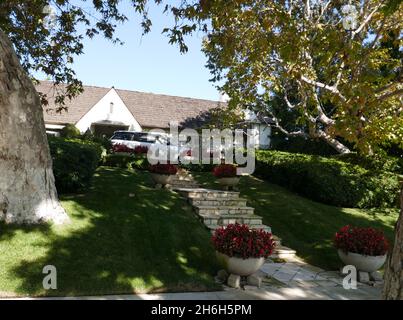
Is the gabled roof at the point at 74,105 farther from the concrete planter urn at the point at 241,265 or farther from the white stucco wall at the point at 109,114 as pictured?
the concrete planter urn at the point at 241,265

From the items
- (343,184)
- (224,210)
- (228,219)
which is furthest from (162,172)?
(343,184)

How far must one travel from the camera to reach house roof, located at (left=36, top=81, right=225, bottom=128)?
33903mm

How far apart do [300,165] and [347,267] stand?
7.35 metres

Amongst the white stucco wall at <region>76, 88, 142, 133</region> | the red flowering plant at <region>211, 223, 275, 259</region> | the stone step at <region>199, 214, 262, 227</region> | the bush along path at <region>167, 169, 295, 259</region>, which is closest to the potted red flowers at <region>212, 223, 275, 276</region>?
the red flowering plant at <region>211, 223, 275, 259</region>

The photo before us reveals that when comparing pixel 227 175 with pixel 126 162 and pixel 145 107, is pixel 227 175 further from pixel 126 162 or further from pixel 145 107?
pixel 145 107

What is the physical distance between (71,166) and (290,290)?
7.09 meters

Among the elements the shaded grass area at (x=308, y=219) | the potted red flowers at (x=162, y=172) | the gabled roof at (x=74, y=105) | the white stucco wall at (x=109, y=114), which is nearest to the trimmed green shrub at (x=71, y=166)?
the potted red flowers at (x=162, y=172)

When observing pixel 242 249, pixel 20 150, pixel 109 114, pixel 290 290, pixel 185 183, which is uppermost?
pixel 109 114

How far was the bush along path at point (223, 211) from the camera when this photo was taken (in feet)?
36.6

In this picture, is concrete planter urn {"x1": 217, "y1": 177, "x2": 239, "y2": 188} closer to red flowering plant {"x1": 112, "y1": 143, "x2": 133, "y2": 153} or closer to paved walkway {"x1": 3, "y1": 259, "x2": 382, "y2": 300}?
paved walkway {"x1": 3, "y1": 259, "x2": 382, "y2": 300}

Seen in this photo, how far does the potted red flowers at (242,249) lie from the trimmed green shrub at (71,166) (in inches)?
206

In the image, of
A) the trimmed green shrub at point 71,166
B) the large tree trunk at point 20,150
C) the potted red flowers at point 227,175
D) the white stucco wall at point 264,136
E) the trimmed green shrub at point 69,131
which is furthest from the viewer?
the white stucco wall at point 264,136

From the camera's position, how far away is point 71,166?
11047 mm

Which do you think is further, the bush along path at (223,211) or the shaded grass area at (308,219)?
the bush along path at (223,211)
